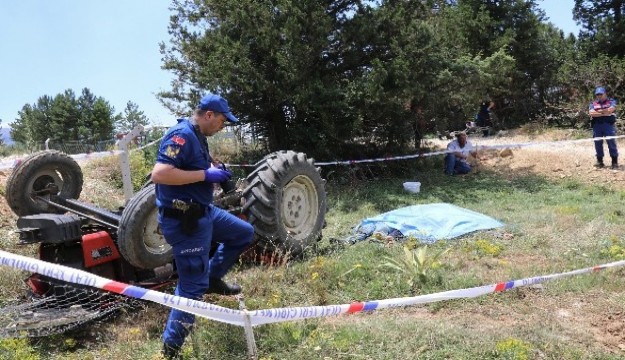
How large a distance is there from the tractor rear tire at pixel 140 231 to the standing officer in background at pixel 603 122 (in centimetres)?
1000

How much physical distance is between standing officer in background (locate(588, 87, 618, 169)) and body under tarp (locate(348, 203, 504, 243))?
5.77 meters

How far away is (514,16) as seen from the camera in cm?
2086

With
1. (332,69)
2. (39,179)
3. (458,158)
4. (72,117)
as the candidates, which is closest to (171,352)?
(39,179)

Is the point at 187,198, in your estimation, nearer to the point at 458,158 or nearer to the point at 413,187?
the point at 413,187

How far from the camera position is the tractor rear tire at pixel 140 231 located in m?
3.95

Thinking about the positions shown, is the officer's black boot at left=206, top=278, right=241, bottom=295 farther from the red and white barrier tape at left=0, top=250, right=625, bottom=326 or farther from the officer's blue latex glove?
the red and white barrier tape at left=0, top=250, right=625, bottom=326

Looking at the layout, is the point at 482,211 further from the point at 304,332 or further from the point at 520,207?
the point at 304,332

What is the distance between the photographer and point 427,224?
663cm

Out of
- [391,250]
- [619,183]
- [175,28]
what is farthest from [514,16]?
[391,250]

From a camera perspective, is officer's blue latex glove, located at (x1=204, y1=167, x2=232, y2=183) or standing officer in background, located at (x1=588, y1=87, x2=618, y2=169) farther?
standing officer in background, located at (x1=588, y1=87, x2=618, y2=169)

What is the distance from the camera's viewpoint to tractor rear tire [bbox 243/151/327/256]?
5.06 m

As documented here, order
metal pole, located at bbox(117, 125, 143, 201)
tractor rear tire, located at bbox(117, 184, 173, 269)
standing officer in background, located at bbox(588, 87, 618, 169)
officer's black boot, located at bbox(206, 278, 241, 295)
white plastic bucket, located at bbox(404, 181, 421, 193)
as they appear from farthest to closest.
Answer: standing officer in background, located at bbox(588, 87, 618, 169) < white plastic bucket, located at bbox(404, 181, 421, 193) < metal pole, located at bbox(117, 125, 143, 201) < officer's black boot, located at bbox(206, 278, 241, 295) < tractor rear tire, located at bbox(117, 184, 173, 269)

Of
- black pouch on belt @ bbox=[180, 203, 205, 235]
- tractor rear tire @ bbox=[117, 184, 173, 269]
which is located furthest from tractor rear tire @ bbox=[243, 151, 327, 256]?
black pouch on belt @ bbox=[180, 203, 205, 235]

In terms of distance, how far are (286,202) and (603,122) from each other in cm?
856
